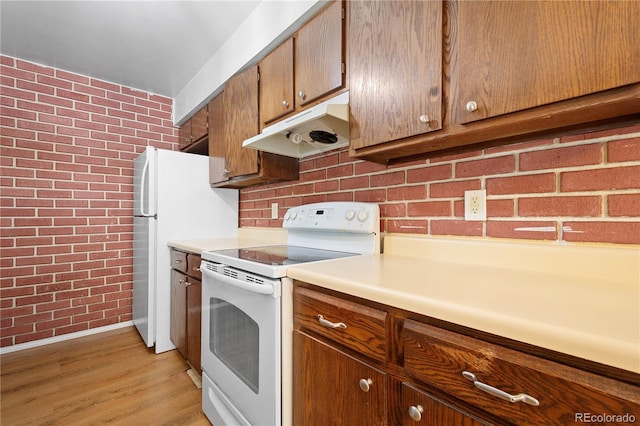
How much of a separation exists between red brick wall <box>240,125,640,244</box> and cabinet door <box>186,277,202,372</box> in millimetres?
1168

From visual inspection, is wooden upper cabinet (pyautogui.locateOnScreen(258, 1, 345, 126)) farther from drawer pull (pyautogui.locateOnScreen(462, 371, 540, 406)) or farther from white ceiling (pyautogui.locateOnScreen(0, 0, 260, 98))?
drawer pull (pyautogui.locateOnScreen(462, 371, 540, 406))

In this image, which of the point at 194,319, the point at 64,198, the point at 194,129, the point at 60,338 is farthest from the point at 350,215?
the point at 60,338

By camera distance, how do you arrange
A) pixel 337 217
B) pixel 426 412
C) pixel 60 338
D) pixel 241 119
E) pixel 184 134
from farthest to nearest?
pixel 184 134 → pixel 60 338 → pixel 241 119 → pixel 337 217 → pixel 426 412

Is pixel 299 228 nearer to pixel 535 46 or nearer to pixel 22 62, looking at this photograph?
pixel 535 46

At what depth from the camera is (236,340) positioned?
133 centimetres

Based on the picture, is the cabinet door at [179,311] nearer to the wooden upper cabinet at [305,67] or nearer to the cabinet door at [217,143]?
the cabinet door at [217,143]

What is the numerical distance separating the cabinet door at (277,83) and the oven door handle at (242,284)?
92 cm

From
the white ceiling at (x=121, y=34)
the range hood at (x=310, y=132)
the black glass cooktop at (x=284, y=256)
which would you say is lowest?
the black glass cooktop at (x=284, y=256)

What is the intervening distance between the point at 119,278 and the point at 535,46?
3.33 meters

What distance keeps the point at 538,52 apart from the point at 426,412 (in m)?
0.94

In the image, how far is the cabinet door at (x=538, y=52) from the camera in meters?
0.65

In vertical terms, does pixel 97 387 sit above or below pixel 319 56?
below

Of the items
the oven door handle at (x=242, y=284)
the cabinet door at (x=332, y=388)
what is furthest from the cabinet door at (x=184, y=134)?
the cabinet door at (x=332, y=388)

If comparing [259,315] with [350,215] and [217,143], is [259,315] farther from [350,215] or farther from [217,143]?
[217,143]
